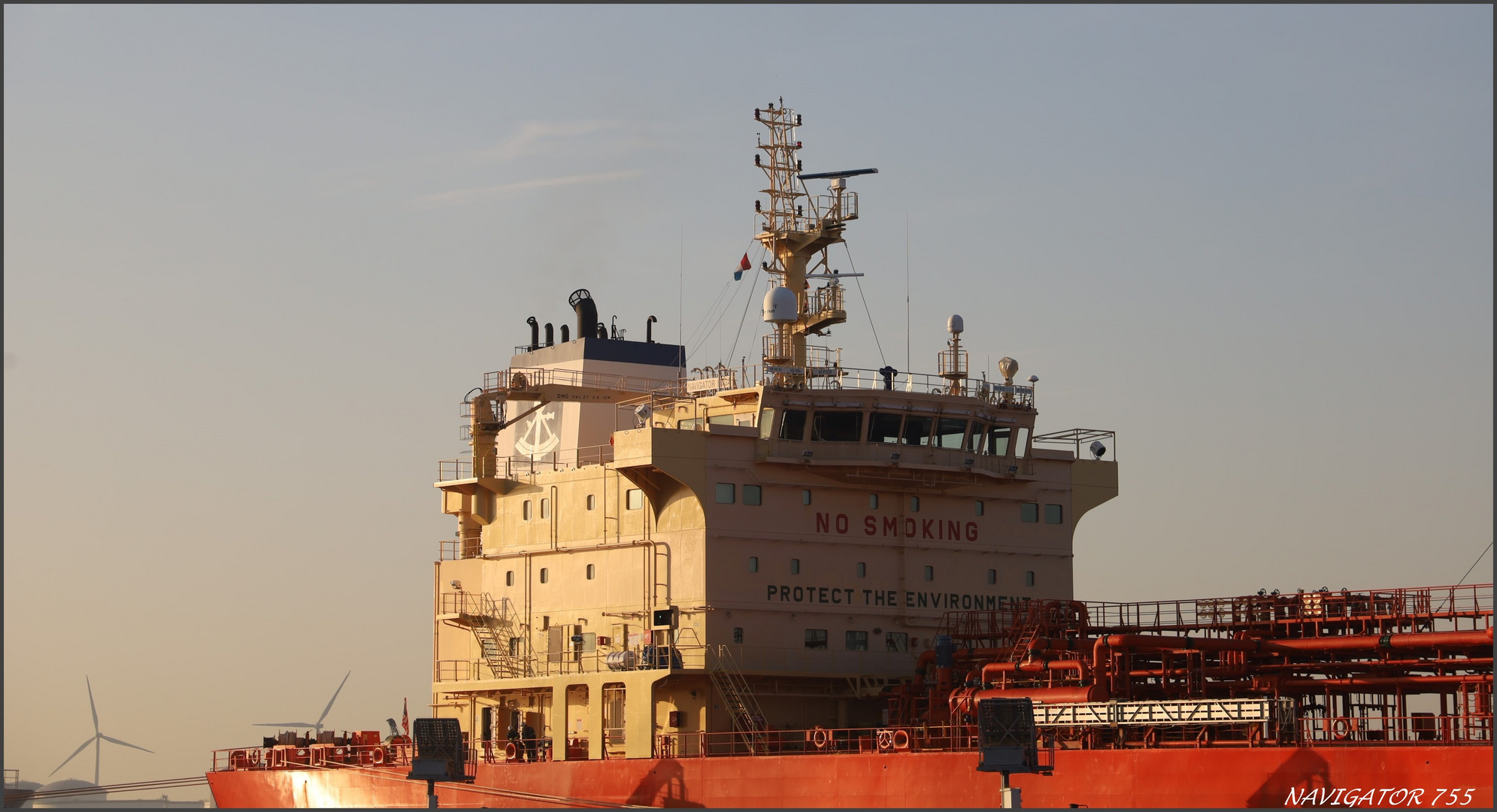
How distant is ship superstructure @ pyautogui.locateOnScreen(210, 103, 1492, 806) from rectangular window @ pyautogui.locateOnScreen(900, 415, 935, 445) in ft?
0.15

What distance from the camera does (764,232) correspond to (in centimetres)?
4234

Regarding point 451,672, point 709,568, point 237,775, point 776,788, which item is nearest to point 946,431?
point 709,568

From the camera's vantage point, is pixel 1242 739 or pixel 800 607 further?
pixel 800 607

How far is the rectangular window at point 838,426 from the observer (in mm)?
38531

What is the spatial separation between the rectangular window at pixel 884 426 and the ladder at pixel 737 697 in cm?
520

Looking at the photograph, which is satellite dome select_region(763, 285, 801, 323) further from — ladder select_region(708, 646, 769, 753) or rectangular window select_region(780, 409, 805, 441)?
ladder select_region(708, 646, 769, 753)

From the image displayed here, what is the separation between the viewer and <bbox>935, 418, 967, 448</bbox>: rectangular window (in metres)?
39.1

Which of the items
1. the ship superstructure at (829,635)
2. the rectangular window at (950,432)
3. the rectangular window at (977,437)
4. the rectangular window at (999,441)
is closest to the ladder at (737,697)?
the ship superstructure at (829,635)

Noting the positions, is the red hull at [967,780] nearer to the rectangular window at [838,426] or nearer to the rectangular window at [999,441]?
the rectangular window at [838,426]

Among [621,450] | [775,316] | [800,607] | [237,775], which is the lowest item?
[237,775]

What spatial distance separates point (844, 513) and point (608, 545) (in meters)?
4.93

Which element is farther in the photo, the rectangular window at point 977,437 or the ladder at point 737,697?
the rectangular window at point 977,437

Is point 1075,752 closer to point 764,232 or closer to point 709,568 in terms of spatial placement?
point 709,568

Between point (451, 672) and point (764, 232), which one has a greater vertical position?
point (764, 232)
